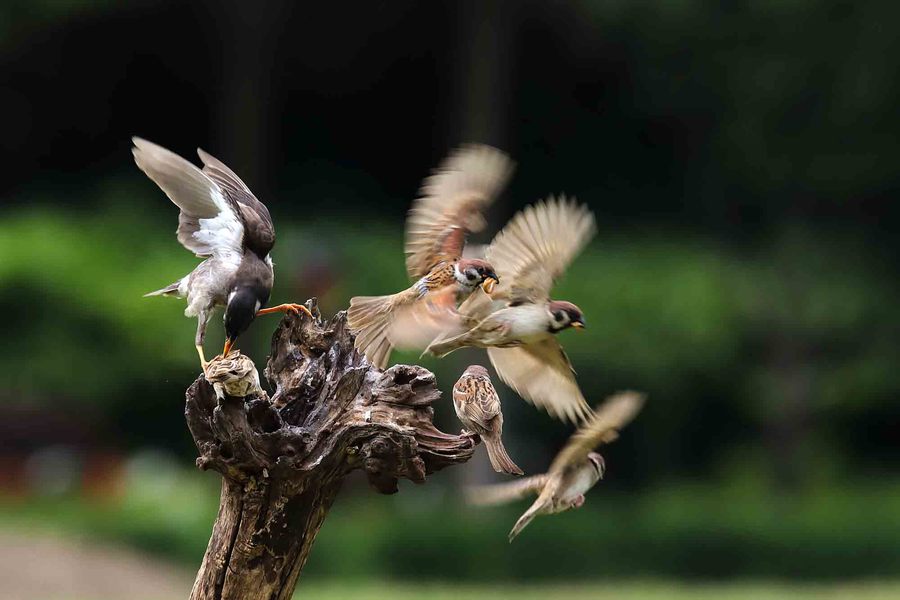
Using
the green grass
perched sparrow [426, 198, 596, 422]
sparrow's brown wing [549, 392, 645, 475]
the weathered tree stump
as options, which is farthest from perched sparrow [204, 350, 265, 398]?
the green grass

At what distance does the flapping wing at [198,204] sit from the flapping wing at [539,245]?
894 millimetres

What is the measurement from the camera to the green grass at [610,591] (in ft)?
31.7

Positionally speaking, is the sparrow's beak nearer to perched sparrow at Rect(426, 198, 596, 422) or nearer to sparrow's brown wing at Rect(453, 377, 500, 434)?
perched sparrow at Rect(426, 198, 596, 422)

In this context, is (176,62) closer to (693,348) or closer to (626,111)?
(626,111)

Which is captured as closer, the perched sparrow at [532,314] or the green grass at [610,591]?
the perched sparrow at [532,314]

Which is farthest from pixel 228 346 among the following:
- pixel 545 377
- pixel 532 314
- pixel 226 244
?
pixel 545 377

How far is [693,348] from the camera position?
40.8 feet

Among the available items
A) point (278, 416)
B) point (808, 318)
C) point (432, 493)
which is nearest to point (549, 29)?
point (808, 318)

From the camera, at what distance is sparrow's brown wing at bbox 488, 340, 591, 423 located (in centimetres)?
438

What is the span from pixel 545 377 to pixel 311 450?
42.5 inches

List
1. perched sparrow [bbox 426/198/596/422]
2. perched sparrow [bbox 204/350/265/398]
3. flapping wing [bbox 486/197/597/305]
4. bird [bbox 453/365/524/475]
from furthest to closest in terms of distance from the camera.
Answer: flapping wing [bbox 486/197/597/305] < perched sparrow [bbox 426/198/596/422] < bird [bbox 453/365/524/475] < perched sparrow [bbox 204/350/265/398]

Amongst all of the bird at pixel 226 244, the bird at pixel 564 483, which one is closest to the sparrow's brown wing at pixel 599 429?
the bird at pixel 564 483

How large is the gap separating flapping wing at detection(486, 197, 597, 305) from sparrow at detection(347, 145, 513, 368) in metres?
0.15

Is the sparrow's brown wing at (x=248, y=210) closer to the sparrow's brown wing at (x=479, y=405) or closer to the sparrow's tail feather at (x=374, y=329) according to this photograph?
the sparrow's tail feather at (x=374, y=329)
